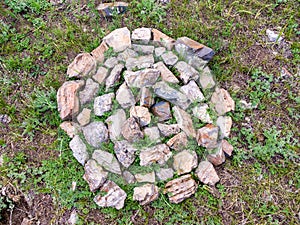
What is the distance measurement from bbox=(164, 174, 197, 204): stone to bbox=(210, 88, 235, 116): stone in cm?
54

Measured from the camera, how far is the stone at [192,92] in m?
2.46

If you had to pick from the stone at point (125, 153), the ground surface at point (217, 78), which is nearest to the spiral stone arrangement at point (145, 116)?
the stone at point (125, 153)

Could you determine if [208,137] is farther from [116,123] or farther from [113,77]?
[113,77]

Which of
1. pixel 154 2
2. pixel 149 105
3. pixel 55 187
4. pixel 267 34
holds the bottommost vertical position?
pixel 55 187

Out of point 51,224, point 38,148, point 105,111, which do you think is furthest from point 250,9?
point 51,224

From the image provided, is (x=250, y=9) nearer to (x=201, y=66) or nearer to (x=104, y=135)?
(x=201, y=66)

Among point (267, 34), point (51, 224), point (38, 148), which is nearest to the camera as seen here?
point (51, 224)

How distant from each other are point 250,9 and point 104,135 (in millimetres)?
1612

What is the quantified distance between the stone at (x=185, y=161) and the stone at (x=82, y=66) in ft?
2.96

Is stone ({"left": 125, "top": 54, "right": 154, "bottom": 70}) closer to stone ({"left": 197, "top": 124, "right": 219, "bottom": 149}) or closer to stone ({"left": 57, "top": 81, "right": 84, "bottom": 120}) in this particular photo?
stone ({"left": 57, "top": 81, "right": 84, "bottom": 120})

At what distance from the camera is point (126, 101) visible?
2416 mm

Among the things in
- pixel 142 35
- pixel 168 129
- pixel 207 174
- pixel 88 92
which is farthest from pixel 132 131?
pixel 142 35

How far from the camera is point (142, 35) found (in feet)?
8.70

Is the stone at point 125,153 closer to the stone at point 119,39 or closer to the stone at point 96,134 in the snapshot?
the stone at point 96,134
